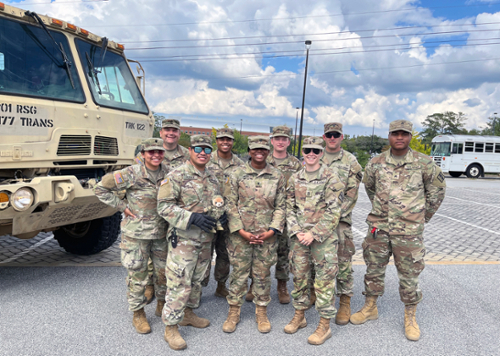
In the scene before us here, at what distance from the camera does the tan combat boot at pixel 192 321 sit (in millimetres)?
3307

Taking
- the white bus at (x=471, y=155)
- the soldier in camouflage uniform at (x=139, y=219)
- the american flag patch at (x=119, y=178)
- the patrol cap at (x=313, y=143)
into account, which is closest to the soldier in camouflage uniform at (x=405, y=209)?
the patrol cap at (x=313, y=143)

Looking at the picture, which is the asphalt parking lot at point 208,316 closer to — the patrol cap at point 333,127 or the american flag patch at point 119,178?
the american flag patch at point 119,178

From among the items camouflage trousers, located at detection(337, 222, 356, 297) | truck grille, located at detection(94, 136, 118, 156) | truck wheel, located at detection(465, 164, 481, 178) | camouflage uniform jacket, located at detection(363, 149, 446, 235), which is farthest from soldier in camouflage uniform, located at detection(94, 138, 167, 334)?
truck wheel, located at detection(465, 164, 481, 178)

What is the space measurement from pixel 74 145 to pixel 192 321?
222 cm

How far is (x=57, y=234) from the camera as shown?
518 cm

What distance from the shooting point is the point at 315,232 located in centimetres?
316

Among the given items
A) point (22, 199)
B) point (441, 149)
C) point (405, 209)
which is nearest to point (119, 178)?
point (22, 199)

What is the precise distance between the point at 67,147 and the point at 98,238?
1513 millimetres

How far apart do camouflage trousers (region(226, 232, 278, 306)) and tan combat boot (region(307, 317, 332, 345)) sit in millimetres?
496

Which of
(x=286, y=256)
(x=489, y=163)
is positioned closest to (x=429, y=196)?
(x=286, y=256)

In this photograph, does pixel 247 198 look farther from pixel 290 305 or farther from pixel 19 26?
pixel 19 26

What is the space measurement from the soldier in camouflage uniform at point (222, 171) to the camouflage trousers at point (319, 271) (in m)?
0.86

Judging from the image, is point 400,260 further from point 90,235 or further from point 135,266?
point 90,235

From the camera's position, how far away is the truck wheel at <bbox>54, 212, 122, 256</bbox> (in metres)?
4.83
